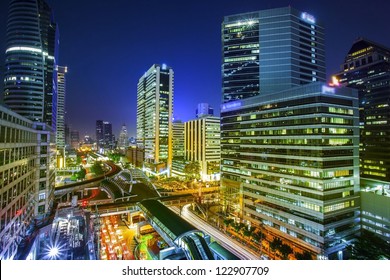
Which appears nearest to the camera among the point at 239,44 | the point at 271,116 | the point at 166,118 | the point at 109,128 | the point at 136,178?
the point at 271,116

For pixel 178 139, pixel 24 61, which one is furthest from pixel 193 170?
pixel 24 61

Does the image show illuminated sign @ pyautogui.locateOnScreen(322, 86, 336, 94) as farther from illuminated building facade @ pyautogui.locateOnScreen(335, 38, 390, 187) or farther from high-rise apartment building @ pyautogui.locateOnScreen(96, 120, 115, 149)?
high-rise apartment building @ pyautogui.locateOnScreen(96, 120, 115, 149)

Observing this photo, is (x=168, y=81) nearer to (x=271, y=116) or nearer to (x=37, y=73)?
(x=37, y=73)

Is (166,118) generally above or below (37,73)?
below

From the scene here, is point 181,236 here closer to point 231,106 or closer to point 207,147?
point 231,106

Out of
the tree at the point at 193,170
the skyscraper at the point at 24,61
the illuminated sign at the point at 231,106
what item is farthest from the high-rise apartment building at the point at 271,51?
the skyscraper at the point at 24,61

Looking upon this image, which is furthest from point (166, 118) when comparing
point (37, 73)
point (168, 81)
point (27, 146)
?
point (27, 146)
